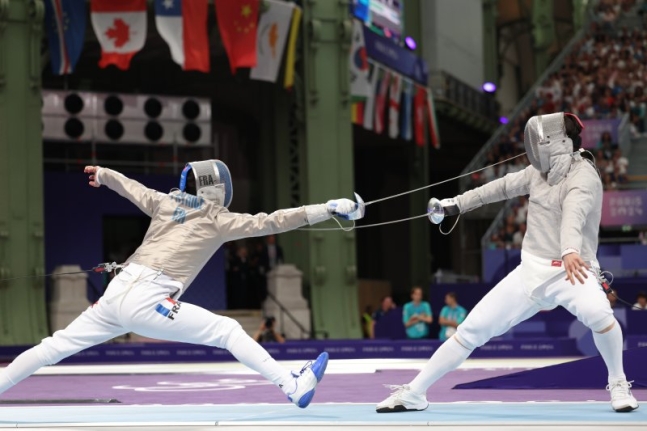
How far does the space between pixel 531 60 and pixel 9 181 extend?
89.3ft

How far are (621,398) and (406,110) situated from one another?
2309 centimetres

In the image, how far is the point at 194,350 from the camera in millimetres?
20219

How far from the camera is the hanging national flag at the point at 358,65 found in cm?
2644

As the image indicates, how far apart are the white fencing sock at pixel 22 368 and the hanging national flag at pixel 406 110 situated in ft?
75.1

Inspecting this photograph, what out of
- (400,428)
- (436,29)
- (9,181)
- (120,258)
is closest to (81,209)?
(120,258)

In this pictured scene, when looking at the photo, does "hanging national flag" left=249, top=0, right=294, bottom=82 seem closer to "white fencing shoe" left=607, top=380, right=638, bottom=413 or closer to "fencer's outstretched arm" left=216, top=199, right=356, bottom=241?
"fencer's outstretched arm" left=216, top=199, right=356, bottom=241

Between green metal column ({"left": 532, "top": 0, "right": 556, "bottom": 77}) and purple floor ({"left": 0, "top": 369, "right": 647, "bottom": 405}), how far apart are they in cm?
2806

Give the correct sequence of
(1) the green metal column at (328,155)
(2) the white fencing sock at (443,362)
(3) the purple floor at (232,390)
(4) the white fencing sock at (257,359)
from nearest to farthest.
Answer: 1. (4) the white fencing sock at (257,359)
2. (2) the white fencing sock at (443,362)
3. (3) the purple floor at (232,390)
4. (1) the green metal column at (328,155)

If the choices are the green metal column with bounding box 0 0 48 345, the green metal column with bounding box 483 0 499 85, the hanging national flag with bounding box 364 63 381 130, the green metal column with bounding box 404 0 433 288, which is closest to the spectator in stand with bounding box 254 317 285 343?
the green metal column with bounding box 0 0 48 345

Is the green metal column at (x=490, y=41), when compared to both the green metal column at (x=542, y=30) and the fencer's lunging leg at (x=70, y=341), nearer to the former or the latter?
the green metal column at (x=542, y=30)

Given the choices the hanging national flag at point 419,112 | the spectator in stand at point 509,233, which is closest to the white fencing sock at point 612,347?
A: the spectator in stand at point 509,233

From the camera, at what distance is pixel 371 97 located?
27906mm

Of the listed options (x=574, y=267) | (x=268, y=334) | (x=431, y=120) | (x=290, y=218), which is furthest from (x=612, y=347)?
(x=431, y=120)

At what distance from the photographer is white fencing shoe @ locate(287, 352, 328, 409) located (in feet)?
25.4
